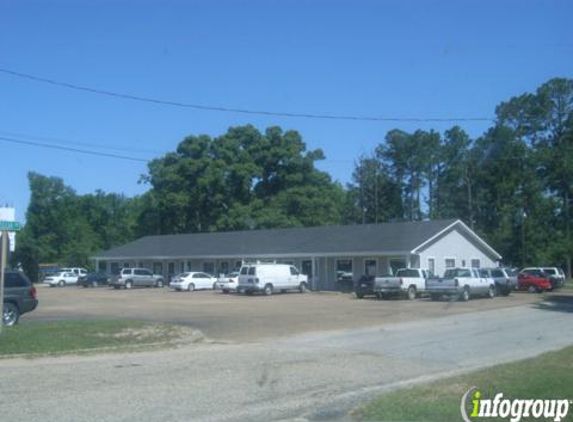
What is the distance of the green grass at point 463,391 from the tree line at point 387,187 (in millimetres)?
58938

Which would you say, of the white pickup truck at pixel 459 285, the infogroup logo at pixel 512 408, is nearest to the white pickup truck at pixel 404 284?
the white pickup truck at pixel 459 285

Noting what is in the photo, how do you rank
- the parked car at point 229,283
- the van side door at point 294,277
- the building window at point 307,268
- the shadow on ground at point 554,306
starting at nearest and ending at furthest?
the shadow on ground at point 554,306
the van side door at point 294,277
the parked car at point 229,283
the building window at point 307,268

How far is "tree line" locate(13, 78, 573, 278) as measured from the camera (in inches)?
2869

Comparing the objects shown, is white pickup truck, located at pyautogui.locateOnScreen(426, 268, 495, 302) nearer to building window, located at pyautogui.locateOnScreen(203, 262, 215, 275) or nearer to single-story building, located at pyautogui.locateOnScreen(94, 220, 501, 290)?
single-story building, located at pyautogui.locateOnScreen(94, 220, 501, 290)

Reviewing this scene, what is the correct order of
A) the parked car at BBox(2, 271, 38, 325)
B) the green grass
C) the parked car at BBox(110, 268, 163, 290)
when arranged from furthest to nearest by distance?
the parked car at BBox(110, 268, 163, 290) < the parked car at BBox(2, 271, 38, 325) < the green grass

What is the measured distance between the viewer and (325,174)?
7812 cm

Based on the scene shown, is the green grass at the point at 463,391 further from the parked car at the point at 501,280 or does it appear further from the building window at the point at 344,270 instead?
the building window at the point at 344,270

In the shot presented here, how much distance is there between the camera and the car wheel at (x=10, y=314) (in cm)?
2128

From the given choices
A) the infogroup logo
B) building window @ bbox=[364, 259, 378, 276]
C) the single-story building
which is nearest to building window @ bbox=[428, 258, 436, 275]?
the single-story building

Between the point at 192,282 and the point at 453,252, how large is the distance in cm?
1897

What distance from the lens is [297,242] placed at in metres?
53.3

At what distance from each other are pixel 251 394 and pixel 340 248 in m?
37.4

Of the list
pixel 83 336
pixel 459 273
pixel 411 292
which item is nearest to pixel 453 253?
pixel 411 292

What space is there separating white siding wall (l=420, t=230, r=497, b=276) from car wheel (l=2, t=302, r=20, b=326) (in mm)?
27920
